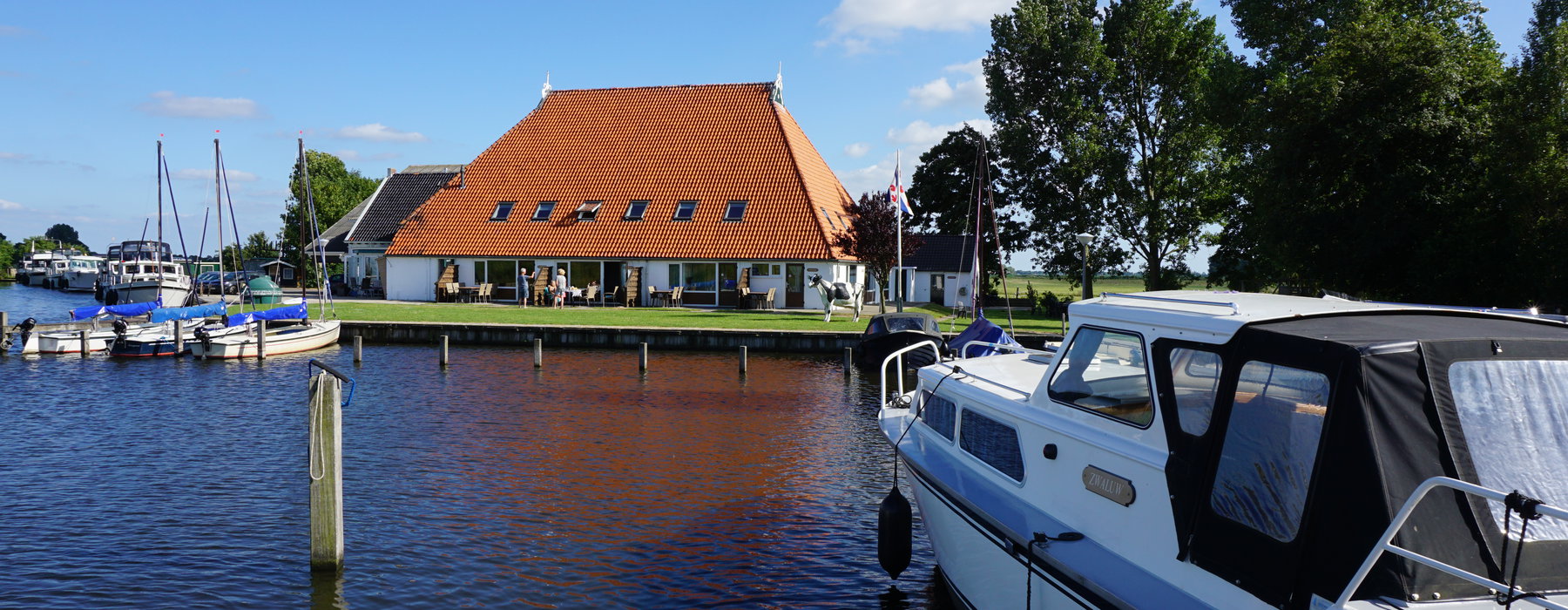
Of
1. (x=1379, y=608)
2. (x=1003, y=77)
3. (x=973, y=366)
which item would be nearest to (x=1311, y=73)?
(x=1003, y=77)

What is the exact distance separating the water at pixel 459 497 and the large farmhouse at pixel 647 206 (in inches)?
686

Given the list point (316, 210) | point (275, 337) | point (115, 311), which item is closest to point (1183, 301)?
point (275, 337)

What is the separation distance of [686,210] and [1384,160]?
82.9 ft

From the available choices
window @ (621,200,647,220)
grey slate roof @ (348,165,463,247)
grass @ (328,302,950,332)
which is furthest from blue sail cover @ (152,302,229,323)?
grey slate roof @ (348,165,463,247)

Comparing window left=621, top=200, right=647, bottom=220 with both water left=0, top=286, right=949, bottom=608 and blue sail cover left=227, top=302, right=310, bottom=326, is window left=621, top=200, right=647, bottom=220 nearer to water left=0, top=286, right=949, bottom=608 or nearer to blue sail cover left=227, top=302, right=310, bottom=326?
blue sail cover left=227, top=302, right=310, bottom=326

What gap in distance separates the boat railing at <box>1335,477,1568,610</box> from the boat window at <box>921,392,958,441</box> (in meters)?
4.49

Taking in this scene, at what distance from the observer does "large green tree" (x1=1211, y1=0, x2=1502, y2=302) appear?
2588cm

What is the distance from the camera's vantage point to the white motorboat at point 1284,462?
4.37 metres

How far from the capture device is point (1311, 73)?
28766mm

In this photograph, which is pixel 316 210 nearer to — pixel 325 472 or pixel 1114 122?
pixel 1114 122

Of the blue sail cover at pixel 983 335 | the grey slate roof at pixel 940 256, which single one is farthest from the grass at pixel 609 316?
the blue sail cover at pixel 983 335

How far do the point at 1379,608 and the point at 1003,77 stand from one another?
139 feet

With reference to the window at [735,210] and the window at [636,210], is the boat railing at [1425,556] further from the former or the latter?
the window at [636,210]

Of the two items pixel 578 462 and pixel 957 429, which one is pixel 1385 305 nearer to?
pixel 957 429
